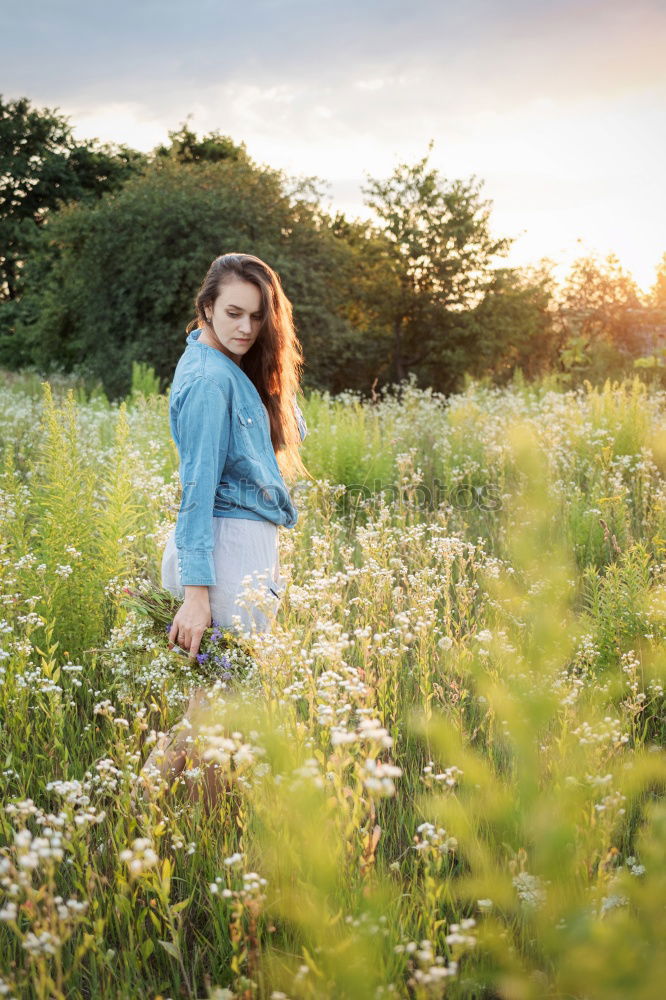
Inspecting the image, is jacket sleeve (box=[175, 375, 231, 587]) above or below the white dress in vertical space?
above

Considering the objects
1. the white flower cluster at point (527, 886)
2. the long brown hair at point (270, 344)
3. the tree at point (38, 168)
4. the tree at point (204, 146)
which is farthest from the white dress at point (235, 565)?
the tree at point (38, 168)

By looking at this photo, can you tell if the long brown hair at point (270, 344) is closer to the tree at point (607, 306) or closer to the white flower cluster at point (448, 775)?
the white flower cluster at point (448, 775)

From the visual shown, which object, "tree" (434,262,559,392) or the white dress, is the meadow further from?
"tree" (434,262,559,392)

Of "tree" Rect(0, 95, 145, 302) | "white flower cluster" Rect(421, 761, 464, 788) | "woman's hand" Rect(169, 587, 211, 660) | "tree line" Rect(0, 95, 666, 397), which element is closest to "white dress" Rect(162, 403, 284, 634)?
"woman's hand" Rect(169, 587, 211, 660)

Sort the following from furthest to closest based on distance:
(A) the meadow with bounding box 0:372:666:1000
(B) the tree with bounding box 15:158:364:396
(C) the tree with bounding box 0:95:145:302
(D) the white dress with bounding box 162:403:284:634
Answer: (C) the tree with bounding box 0:95:145:302
(B) the tree with bounding box 15:158:364:396
(D) the white dress with bounding box 162:403:284:634
(A) the meadow with bounding box 0:372:666:1000

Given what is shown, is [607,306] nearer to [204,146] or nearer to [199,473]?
[204,146]

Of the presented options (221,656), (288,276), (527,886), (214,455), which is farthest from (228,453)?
A: (288,276)

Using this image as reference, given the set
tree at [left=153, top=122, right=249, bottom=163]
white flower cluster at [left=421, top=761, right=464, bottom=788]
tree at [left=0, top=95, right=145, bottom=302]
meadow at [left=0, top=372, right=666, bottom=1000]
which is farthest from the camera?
tree at [left=0, top=95, right=145, bottom=302]

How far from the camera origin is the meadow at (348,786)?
50.5 inches

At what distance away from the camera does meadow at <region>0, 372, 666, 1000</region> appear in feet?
4.21

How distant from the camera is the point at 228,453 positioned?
2979 millimetres

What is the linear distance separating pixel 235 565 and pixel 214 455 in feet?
1.48

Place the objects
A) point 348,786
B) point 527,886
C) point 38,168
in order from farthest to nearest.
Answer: point 38,168 < point 348,786 < point 527,886

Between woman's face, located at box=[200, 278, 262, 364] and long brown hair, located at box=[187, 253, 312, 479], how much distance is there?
24 mm
